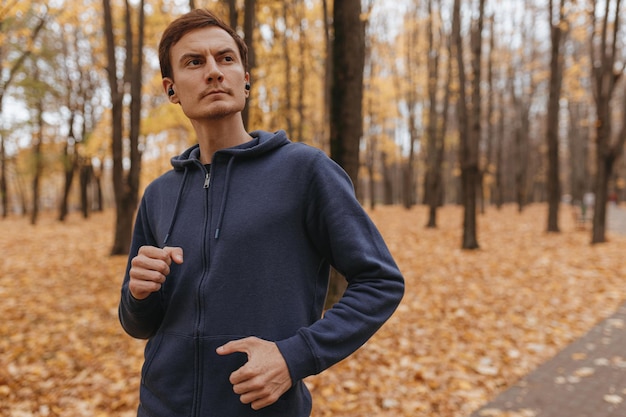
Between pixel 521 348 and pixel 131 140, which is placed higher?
pixel 131 140

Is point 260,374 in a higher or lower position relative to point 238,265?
lower

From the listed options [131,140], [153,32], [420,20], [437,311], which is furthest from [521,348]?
[420,20]

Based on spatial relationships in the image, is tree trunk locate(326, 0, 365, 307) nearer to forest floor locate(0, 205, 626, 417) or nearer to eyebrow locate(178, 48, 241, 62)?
forest floor locate(0, 205, 626, 417)

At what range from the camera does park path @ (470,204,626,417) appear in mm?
3869

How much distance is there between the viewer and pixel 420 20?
67.4 feet

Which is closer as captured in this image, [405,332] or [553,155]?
[405,332]

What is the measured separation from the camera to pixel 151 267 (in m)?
1.27

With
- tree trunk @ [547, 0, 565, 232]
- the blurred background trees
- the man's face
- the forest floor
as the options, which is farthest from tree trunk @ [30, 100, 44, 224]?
the man's face

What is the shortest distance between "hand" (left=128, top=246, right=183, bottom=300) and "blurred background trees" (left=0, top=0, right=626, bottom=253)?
3.96 m

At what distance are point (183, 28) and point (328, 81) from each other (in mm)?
11692

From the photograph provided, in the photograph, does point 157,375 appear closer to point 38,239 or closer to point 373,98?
point 38,239

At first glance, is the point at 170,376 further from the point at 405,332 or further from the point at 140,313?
the point at 405,332

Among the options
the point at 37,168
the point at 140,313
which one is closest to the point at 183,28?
the point at 140,313

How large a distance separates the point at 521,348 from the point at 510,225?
12.2 m
